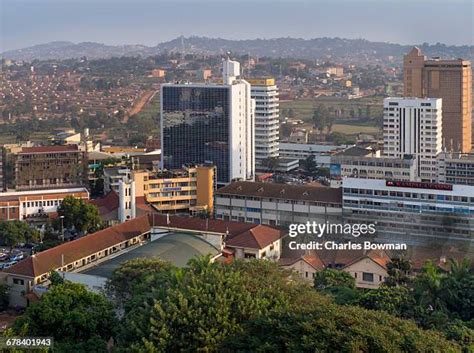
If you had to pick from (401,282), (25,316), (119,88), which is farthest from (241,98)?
(119,88)

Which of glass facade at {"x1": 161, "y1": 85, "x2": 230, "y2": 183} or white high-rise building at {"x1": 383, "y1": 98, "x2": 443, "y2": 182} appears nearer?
glass facade at {"x1": 161, "y1": 85, "x2": 230, "y2": 183}

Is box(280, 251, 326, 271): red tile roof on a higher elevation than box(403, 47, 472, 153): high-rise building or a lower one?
lower

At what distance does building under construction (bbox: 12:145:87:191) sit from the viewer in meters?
14.6

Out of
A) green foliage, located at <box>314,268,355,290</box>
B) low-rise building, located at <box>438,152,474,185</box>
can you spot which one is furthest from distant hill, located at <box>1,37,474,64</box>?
green foliage, located at <box>314,268,355,290</box>

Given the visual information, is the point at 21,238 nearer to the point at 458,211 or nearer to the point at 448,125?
the point at 458,211

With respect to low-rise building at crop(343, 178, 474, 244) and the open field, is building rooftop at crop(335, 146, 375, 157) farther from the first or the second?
the open field

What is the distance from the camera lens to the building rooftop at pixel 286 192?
11258 mm

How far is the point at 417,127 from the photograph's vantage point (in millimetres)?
16297

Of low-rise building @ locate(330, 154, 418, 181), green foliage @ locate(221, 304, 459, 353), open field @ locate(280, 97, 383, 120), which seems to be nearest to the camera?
green foliage @ locate(221, 304, 459, 353)

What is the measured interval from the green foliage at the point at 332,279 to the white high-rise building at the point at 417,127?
788 cm

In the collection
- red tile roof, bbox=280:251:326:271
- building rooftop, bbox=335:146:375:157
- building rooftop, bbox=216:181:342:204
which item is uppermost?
building rooftop, bbox=335:146:375:157

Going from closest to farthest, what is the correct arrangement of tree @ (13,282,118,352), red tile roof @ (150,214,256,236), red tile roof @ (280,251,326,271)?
tree @ (13,282,118,352) → red tile roof @ (280,251,326,271) → red tile roof @ (150,214,256,236)

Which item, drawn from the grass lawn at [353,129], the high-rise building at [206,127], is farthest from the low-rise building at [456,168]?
the grass lawn at [353,129]

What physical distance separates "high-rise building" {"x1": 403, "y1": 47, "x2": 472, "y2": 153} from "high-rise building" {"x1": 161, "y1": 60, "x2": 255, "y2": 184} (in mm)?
5798
